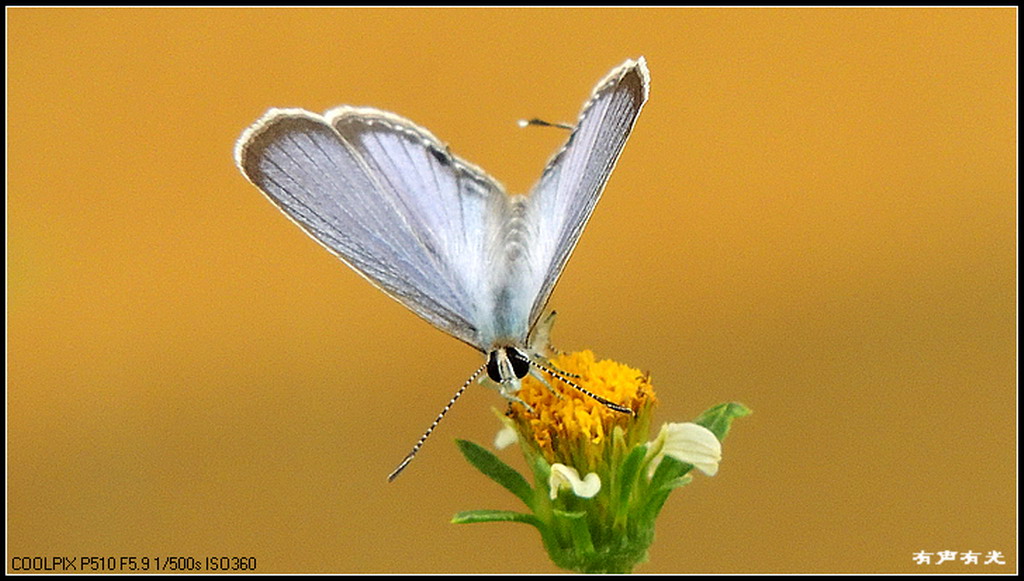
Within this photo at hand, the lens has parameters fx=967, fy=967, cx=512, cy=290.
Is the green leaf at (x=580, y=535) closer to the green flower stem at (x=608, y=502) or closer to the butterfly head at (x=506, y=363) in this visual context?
the green flower stem at (x=608, y=502)

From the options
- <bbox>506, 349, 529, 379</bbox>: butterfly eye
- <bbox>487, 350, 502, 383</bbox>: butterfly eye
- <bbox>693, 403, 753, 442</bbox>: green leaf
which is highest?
<bbox>693, 403, 753, 442</bbox>: green leaf

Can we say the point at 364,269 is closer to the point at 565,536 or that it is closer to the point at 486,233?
the point at 486,233

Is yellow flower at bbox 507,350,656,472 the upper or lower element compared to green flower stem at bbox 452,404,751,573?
upper

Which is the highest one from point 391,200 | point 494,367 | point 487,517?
point 391,200

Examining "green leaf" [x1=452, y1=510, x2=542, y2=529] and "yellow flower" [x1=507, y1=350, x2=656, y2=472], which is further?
"yellow flower" [x1=507, y1=350, x2=656, y2=472]

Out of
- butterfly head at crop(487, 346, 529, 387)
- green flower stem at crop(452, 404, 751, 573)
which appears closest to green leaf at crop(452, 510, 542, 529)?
green flower stem at crop(452, 404, 751, 573)

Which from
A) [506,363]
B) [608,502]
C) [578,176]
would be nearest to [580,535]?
[608,502]

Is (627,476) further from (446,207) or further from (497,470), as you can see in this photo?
(446,207)

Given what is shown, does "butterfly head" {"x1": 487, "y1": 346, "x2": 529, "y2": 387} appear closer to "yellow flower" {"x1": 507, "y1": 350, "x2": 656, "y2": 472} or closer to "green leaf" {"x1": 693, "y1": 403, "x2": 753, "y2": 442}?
"yellow flower" {"x1": 507, "y1": 350, "x2": 656, "y2": 472}
